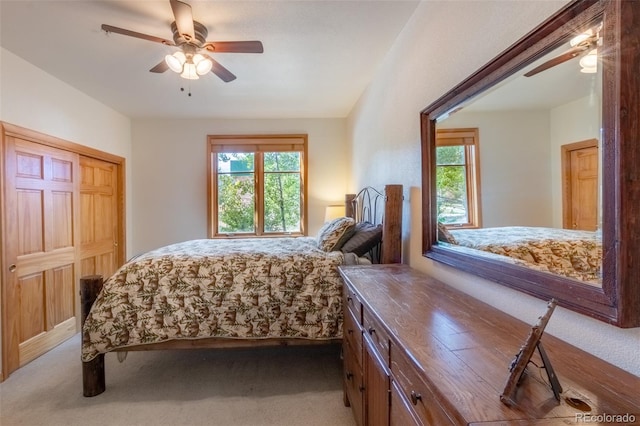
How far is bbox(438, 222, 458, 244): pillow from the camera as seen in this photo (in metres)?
1.66

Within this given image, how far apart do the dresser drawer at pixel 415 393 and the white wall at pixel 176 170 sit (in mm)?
3733

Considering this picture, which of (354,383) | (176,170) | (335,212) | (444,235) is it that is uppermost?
(176,170)

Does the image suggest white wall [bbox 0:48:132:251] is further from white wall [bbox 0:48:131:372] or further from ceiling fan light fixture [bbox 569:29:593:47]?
ceiling fan light fixture [bbox 569:29:593:47]

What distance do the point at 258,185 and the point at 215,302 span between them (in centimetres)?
272

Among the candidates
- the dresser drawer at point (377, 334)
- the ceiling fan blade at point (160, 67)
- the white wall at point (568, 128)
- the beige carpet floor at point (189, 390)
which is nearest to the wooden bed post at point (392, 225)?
the dresser drawer at point (377, 334)

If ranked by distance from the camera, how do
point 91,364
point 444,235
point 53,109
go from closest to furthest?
point 444,235, point 91,364, point 53,109

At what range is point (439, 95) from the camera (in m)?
1.76

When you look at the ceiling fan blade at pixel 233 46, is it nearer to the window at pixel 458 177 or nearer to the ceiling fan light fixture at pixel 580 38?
the window at pixel 458 177

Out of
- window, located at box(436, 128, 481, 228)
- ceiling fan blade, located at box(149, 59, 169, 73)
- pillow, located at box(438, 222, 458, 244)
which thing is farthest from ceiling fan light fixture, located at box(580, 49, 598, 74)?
ceiling fan blade, located at box(149, 59, 169, 73)

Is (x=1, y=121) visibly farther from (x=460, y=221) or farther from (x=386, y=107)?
(x=460, y=221)

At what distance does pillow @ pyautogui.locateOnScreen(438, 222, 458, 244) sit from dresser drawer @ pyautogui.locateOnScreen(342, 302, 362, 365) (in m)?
0.68

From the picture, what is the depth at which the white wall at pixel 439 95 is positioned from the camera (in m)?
0.90

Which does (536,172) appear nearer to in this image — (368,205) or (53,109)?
(368,205)

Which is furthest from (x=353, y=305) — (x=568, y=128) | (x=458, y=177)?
(x=568, y=128)
